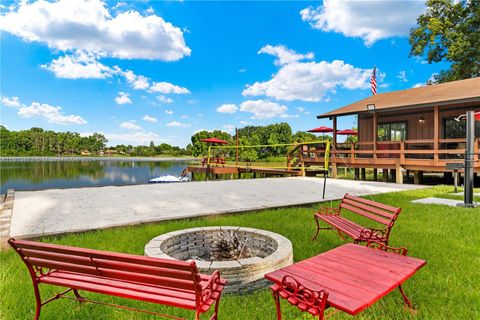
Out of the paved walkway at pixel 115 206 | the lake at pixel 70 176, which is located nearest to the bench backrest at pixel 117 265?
the paved walkway at pixel 115 206

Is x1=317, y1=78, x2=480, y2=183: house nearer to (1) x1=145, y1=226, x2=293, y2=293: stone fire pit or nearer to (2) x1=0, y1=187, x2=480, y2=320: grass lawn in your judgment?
(2) x1=0, y1=187, x2=480, y2=320: grass lawn

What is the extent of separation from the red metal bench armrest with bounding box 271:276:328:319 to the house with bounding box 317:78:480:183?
12028 mm

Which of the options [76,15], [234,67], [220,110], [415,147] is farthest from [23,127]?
[415,147]

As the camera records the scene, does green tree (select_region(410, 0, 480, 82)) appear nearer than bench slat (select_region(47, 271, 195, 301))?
No

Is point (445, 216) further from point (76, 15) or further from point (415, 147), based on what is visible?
point (76, 15)

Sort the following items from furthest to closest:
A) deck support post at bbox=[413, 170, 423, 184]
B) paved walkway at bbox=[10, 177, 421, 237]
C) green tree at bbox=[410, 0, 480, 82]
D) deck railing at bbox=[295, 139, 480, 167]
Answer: green tree at bbox=[410, 0, 480, 82] → deck support post at bbox=[413, 170, 423, 184] → deck railing at bbox=[295, 139, 480, 167] → paved walkway at bbox=[10, 177, 421, 237]

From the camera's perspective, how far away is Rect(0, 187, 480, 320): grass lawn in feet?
Answer: 9.11

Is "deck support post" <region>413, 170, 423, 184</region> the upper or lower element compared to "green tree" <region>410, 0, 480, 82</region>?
lower

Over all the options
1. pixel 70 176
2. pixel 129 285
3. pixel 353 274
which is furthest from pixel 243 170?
pixel 70 176

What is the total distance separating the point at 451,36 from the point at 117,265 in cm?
3079

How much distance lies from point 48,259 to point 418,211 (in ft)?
23.3

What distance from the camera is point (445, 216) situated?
21.2 ft

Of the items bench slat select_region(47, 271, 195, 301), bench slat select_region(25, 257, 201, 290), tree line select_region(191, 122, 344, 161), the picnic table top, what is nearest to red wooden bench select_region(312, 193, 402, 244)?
the picnic table top

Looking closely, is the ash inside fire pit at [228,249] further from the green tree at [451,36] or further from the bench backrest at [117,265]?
the green tree at [451,36]
